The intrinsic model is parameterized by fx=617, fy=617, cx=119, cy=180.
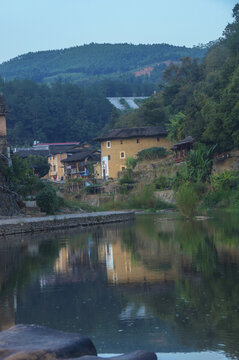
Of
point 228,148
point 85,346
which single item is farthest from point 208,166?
point 85,346

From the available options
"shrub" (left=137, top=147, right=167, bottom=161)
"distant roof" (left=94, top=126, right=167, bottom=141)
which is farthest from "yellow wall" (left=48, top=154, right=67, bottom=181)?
"shrub" (left=137, top=147, right=167, bottom=161)

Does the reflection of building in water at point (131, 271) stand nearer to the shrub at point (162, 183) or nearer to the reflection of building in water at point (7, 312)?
the reflection of building in water at point (7, 312)

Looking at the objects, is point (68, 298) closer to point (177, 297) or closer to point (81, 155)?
point (177, 297)

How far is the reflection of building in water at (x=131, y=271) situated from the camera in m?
13.4

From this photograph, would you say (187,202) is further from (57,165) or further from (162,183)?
(57,165)

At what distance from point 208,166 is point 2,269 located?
39.1 metres

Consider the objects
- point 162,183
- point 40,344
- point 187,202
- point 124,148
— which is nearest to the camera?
point 40,344

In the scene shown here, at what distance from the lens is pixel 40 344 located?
6273mm

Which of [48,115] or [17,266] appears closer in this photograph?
[17,266]

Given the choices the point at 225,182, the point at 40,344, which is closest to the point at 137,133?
the point at 225,182

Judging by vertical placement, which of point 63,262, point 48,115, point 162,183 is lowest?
point 162,183

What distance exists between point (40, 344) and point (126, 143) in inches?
2705

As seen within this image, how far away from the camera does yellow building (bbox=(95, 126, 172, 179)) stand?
74000 mm

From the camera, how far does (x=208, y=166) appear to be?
53906 millimetres
